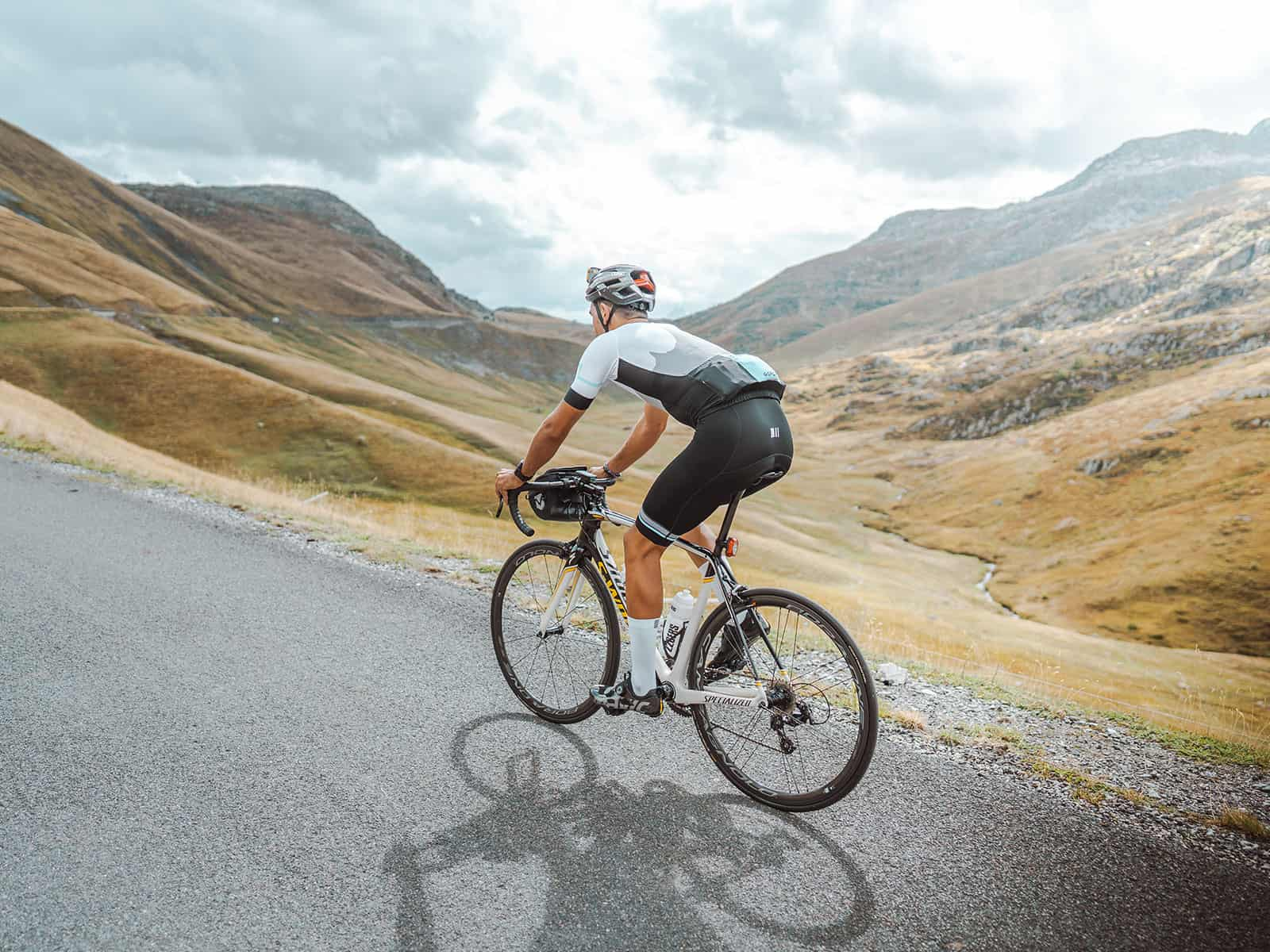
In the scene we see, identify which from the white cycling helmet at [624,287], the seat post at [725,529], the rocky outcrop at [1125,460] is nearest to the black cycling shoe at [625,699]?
the seat post at [725,529]

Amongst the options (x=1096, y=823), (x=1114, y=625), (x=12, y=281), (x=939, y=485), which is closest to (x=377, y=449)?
(x=1096, y=823)

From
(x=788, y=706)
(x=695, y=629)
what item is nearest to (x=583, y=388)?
(x=695, y=629)

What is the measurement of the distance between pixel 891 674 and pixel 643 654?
4.61m

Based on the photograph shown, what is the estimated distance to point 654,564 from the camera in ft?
19.2

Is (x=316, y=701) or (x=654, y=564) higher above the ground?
(x=654, y=564)

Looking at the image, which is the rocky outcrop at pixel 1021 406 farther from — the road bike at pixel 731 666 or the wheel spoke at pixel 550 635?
the road bike at pixel 731 666

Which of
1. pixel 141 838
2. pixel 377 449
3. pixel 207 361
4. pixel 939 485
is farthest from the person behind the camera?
pixel 939 485

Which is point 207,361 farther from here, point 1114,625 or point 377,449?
point 1114,625

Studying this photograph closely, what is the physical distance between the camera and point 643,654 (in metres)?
5.96

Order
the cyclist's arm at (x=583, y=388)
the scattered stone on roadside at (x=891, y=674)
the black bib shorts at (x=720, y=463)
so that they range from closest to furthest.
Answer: the black bib shorts at (x=720, y=463), the cyclist's arm at (x=583, y=388), the scattered stone on roadside at (x=891, y=674)

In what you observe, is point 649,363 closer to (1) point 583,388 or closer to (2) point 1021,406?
(1) point 583,388

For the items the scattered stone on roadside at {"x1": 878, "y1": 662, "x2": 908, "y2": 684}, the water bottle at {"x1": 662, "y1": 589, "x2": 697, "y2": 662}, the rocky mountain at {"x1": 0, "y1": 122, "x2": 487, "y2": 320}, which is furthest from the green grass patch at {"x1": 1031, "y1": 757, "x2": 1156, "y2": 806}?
the rocky mountain at {"x1": 0, "y1": 122, "x2": 487, "y2": 320}

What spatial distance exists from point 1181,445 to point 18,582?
152 metres

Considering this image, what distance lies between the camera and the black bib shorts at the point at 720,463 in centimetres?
542
